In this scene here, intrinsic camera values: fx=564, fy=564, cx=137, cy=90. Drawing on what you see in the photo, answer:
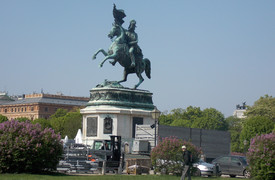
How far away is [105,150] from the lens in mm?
34469

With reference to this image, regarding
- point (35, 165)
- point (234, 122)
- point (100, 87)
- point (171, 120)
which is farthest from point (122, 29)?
point (234, 122)

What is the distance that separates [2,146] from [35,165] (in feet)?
5.98

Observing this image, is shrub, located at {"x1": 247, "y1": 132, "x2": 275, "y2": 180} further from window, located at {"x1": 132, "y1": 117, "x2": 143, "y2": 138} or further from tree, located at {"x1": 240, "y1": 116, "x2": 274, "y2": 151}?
tree, located at {"x1": 240, "y1": 116, "x2": 274, "y2": 151}

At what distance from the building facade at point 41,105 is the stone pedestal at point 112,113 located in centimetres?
10483

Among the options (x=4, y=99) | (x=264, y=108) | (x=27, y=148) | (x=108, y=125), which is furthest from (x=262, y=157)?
(x=4, y=99)

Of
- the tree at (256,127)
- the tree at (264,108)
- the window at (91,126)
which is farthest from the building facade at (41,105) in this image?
the window at (91,126)

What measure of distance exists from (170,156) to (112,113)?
58.7 feet

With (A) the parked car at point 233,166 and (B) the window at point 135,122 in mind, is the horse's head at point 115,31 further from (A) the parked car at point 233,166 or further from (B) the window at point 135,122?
(A) the parked car at point 233,166

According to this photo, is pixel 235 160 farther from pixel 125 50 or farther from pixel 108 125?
pixel 125 50

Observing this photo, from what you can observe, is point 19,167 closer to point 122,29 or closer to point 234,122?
point 122,29

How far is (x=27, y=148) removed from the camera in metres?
26.7

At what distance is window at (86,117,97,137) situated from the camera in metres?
48.7

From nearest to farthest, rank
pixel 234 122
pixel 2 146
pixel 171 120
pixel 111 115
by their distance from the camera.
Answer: pixel 2 146 < pixel 111 115 < pixel 171 120 < pixel 234 122

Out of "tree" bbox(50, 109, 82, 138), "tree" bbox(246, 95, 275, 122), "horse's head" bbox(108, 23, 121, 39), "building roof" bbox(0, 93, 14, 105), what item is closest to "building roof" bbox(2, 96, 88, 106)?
"building roof" bbox(0, 93, 14, 105)
